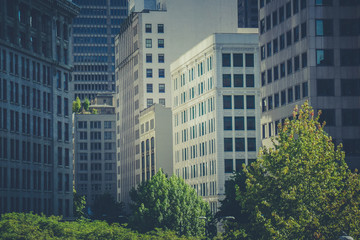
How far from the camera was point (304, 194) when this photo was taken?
60.2 metres

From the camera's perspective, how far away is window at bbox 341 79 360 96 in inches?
3866

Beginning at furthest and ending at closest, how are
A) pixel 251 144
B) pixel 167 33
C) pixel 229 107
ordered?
pixel 167 33, pixel 229 107, pixel 251 144

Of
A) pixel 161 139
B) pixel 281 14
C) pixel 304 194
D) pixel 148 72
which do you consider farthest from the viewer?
pixel 148 72

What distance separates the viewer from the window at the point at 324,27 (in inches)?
3893

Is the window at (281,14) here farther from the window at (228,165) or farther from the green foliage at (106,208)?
the green foliage at (106,208)

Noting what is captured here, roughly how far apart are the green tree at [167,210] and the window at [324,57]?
92.7 ft

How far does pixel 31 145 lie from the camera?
12131cm

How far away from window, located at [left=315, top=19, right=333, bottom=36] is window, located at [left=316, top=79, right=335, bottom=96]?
513 cm

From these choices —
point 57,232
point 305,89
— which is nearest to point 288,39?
point 305,89

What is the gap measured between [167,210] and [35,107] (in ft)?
76.2

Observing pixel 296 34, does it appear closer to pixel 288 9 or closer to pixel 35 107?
pixel 288 9

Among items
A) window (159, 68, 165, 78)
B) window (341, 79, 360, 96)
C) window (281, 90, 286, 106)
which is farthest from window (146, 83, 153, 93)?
window (341, 79, 360, 96)

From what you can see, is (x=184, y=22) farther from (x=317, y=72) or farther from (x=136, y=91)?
(x=317, y=72)

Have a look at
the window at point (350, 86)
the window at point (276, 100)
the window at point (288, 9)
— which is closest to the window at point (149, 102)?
the window at point (276, 100)
